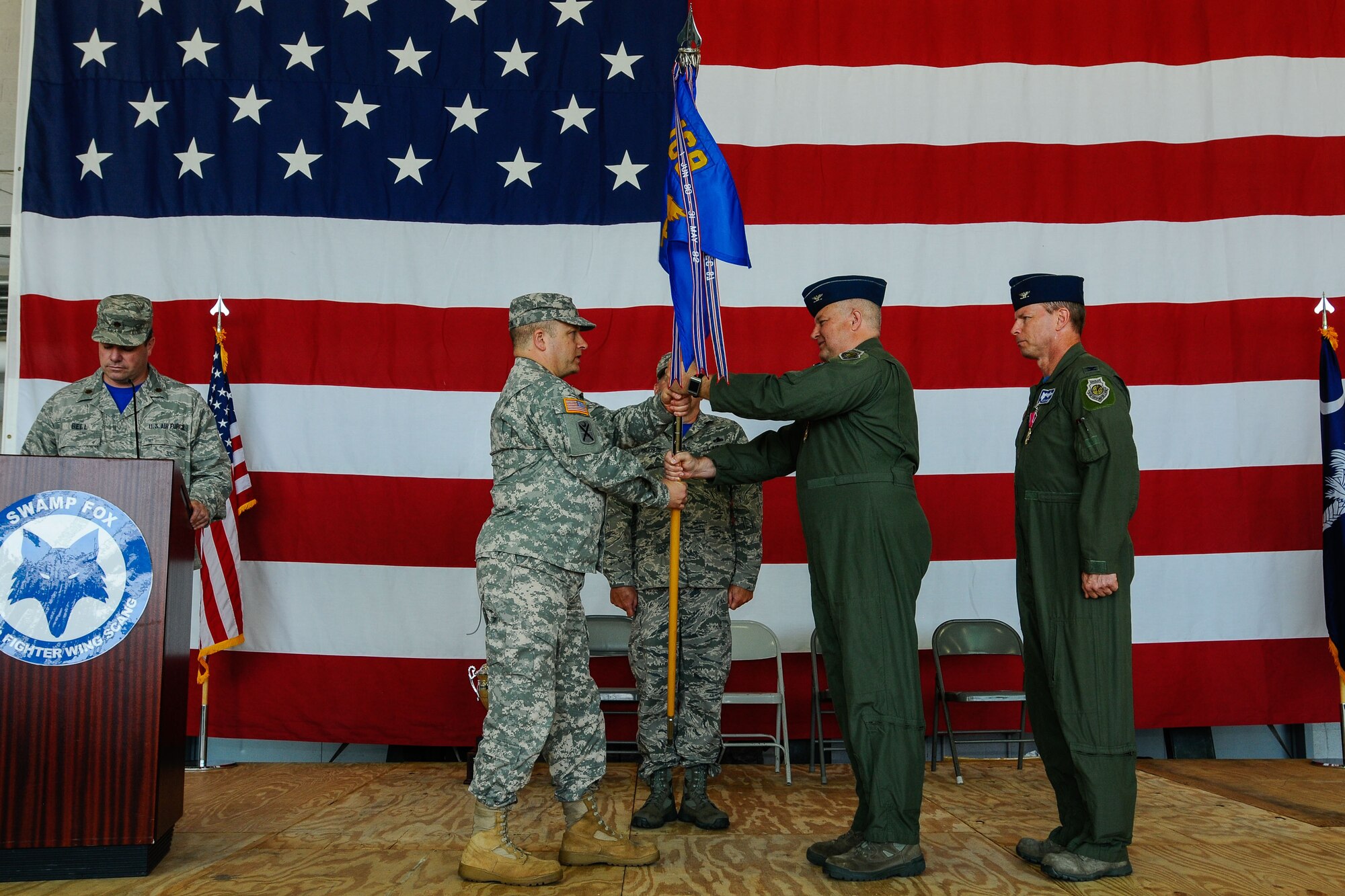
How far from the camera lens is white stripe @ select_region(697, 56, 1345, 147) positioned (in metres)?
4.88

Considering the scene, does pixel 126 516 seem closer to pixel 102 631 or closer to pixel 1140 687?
pixel 102 631

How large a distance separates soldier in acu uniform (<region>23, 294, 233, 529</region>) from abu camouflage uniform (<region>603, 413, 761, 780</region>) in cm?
160

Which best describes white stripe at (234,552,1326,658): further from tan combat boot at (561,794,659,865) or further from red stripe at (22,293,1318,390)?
tan combat boot at (561,794,659,865)

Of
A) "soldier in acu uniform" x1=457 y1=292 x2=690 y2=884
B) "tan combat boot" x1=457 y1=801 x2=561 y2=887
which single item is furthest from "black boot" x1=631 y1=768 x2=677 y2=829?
"tan combat boot" x1=457 y1=801 x2=561 y2=887

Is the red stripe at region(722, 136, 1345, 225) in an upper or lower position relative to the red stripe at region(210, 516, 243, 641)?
upper

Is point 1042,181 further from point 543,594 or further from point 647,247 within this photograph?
point 543,594

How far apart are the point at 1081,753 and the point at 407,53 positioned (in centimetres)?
420

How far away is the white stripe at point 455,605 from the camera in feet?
15.2

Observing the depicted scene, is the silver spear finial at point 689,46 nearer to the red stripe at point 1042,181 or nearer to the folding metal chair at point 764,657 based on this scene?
the red stripe at point 1042,181

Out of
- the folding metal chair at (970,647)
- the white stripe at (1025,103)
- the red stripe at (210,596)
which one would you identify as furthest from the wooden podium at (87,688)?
the white stripe at (1025,103)

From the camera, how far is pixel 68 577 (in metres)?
2.65

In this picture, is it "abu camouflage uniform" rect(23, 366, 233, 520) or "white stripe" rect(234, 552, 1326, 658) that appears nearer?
"abu camouflage uniform" rect(23, 366, 233, 520)

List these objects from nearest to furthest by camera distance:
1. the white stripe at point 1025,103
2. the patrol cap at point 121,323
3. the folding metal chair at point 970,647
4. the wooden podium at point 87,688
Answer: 1. the wooden podium at point 87,688
2. the patrol cap at point 121,323
3. the folding metal chair at point 970,647
4. the white stripe at point 1025,103

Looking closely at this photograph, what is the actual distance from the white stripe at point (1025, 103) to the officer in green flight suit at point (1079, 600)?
83.5 inches
